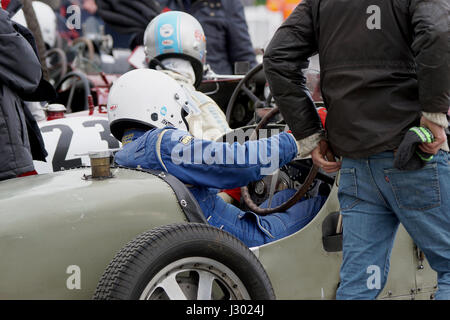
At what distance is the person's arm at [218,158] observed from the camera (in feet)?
9.11

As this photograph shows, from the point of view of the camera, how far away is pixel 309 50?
2.68 meters

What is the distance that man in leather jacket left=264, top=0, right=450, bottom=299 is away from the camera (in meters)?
2.28

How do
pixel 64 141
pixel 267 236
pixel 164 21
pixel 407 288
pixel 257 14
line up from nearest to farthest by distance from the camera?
pixel 267 236, pixel 407 288, pixel 64 141, pixel 164 21, pixel 257 14

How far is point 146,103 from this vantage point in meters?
3.10

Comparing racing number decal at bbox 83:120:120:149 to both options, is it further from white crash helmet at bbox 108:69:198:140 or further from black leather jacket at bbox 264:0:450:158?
black leather jacket at bbox 264:0:450:158

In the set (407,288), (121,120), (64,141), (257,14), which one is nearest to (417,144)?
(407,288)

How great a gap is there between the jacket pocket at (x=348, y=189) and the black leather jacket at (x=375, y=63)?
3.4 inches

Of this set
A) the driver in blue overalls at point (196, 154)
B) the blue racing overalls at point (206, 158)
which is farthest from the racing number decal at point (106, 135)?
the blue racing overalls at point (206, 158)

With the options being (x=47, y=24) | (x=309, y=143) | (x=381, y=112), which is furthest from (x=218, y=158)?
(x=47, y=24)

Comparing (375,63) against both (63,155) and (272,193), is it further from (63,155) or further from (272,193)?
(63,155)

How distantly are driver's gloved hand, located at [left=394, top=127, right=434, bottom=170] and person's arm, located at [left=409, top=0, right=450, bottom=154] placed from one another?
0.02 meters

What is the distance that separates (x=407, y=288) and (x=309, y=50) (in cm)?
143

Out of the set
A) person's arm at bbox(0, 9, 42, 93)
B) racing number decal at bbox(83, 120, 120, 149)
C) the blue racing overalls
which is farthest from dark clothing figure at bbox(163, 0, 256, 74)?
the blue racing overalls
